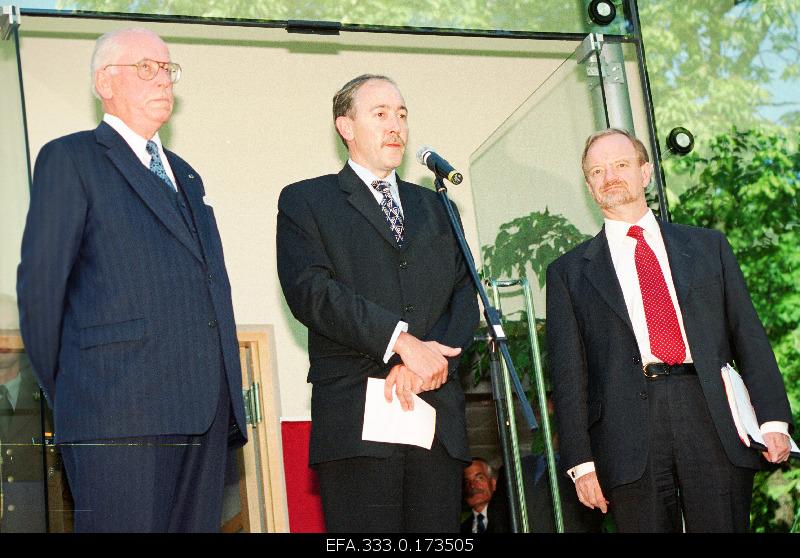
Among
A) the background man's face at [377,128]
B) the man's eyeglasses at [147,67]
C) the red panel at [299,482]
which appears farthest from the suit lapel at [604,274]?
the red panel at [299,482]

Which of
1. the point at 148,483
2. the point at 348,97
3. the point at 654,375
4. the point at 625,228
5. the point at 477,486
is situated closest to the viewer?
the point at 148,483

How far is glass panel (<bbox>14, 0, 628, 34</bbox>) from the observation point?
506cm

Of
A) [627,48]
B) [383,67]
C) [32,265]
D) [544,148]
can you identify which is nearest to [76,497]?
[32,265]

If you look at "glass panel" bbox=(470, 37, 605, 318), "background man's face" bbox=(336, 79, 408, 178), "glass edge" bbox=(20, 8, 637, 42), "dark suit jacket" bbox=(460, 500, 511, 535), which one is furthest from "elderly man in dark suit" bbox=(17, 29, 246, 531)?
"dark suit jacket" bbox=(460, 500, 511, 535)

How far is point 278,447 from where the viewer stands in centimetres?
528

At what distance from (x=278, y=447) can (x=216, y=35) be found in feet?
6.19

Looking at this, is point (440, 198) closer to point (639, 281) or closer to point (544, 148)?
point (639, 281)

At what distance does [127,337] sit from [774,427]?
1.88 metres

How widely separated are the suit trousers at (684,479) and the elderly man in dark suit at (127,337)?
1.16m

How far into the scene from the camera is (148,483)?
2723mm

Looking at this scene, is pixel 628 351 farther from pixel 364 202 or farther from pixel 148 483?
pixel 148 483

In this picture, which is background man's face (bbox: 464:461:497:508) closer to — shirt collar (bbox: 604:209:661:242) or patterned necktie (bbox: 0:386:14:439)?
shirt collar (bbox: 604:209:661:242)

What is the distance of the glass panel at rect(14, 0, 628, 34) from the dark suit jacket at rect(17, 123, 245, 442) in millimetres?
2211

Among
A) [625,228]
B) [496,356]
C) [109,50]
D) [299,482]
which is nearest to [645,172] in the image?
[625,228]
